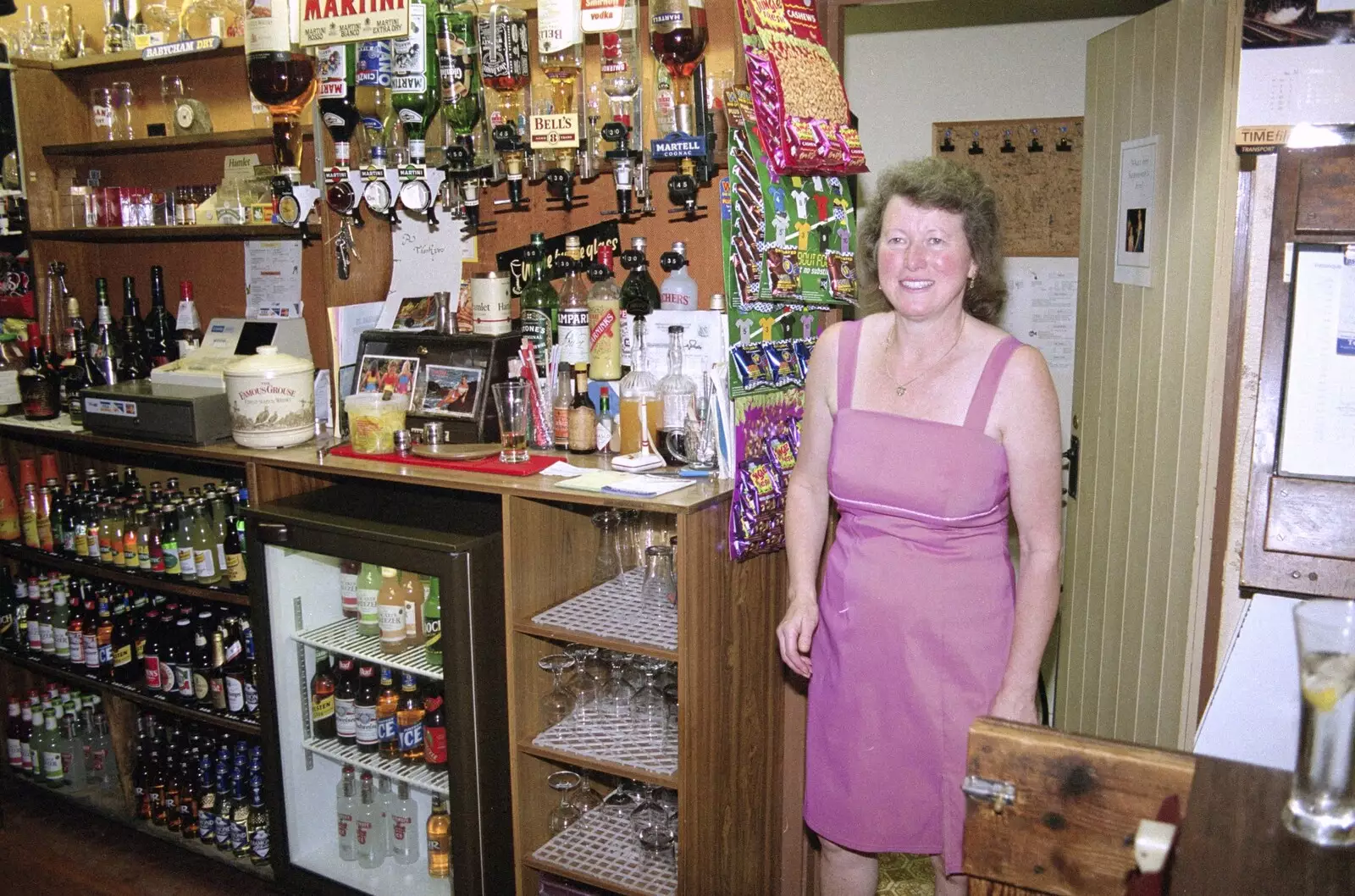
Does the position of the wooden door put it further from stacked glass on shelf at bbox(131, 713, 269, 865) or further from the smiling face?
stacked glass on shelf at bbox(131, 713, 269, 865)

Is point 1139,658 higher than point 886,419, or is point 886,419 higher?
point 886,419

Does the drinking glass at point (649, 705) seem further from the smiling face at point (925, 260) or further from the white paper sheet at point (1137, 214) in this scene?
the white paper sheet at point (1137, 214)

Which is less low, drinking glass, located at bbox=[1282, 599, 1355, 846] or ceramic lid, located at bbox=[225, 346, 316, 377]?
ceramic lid, located at bbox=[225, 346, 316, 377]

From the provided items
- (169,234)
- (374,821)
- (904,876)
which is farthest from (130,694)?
(904,876)

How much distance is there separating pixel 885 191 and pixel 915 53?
218cm

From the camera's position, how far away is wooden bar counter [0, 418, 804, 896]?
7.22 ft

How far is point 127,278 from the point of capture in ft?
11.8

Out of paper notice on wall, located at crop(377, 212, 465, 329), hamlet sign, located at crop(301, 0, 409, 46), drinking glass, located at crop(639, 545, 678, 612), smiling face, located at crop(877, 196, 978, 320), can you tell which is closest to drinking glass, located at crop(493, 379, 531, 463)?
drinking glass, located at crop(639, 545, 678, 612)

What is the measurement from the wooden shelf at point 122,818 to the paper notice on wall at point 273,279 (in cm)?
159

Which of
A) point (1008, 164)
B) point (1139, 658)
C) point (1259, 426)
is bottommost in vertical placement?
point (1139, 658)

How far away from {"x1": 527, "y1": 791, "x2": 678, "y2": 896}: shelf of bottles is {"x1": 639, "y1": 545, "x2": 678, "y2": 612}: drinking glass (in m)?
0.57

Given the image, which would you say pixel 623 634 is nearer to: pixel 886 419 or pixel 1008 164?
pixel 886 419

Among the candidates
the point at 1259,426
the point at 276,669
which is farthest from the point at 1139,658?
the point at 276,669

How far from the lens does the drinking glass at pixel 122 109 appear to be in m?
3.57
